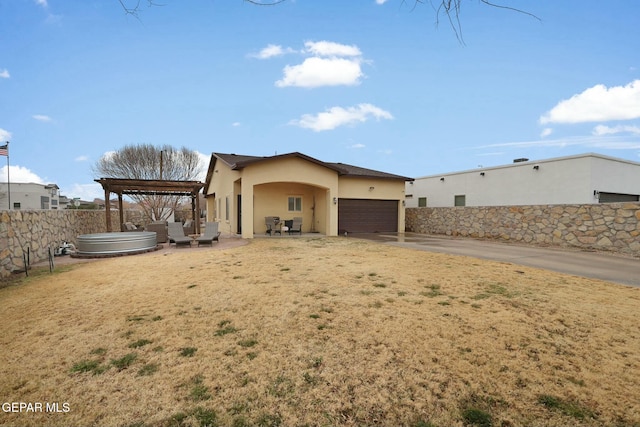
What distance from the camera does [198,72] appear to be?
12.9m

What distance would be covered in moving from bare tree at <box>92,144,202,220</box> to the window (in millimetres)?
12554

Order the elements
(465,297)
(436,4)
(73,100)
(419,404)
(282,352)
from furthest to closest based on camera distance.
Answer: (73,100) < (465,297) < (282,352) < (436,4) < (419,404)

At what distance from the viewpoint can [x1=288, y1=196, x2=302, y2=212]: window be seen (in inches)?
768

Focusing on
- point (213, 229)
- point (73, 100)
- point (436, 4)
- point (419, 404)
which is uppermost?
point (73, 100)

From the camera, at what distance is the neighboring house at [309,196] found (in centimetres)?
1616

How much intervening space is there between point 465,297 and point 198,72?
44.0ft

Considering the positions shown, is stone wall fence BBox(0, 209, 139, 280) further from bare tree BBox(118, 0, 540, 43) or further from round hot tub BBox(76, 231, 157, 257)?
bare tree BBox(118, 0, 540, 43)

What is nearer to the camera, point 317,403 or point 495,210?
A: point 317,403

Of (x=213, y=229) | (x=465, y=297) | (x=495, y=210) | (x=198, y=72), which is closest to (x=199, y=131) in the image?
(x=198, y=72)

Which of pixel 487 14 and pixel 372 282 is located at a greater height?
pixel 487 14

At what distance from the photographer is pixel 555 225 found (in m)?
13.1

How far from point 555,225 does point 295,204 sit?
13830 millimetres

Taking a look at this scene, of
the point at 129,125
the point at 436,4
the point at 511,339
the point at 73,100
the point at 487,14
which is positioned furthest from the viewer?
the point at 129,125

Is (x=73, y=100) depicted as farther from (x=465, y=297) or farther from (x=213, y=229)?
(x=465, y=297)
